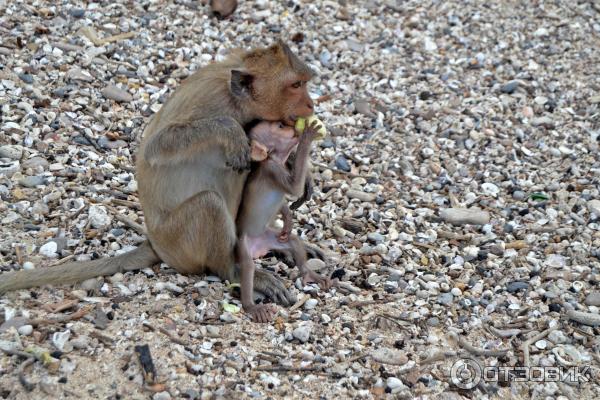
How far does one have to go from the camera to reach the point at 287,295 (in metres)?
5.85

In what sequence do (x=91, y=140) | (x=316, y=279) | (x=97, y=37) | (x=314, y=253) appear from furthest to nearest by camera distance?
(x=97, y=37)
(x=91, y=140)
(x=314, y=253)
(x=316, y=279)

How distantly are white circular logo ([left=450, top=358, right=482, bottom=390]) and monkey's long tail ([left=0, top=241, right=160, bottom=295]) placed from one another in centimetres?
206

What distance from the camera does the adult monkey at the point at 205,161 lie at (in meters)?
→ 5.52

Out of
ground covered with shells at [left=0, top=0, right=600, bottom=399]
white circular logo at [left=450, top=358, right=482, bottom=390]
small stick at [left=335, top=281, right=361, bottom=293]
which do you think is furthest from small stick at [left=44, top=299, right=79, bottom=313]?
white circular logo at [left=450, top=358, right=482, bottom=390]

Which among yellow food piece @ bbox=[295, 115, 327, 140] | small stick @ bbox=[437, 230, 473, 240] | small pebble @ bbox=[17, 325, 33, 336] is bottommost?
small stick @ bbox=[437, 230, 473, 240]

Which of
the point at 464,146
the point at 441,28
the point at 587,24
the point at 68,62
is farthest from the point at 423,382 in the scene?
the point at 587,24

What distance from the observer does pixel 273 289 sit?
5.86 metres

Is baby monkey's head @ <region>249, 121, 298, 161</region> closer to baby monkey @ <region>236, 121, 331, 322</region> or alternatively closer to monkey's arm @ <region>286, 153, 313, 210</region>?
baby monkey @ <region>236, 121, 331, 322</region>

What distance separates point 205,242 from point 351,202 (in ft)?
6.29

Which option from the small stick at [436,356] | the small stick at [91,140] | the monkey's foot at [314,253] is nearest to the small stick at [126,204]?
the small stick at [91,140]

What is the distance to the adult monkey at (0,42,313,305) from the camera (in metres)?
5.52

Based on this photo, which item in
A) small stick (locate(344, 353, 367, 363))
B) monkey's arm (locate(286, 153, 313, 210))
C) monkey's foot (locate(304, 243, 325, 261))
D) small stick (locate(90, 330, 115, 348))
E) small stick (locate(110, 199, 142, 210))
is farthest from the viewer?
small stick (locate(110, 199, 142, 210))

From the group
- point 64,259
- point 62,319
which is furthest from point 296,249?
point 62,319

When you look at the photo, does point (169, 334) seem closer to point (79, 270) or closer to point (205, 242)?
point (205, 242)
